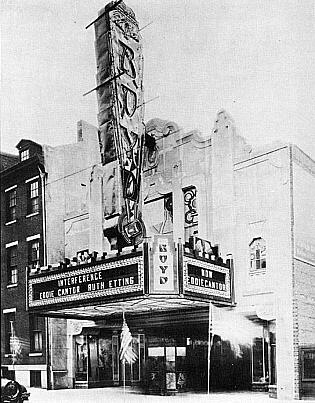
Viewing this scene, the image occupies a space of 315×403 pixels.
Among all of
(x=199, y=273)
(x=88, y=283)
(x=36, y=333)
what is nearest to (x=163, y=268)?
(x=199, y=273)

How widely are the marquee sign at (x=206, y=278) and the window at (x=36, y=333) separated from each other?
1.40 metres

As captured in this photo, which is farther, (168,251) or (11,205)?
(11,205)

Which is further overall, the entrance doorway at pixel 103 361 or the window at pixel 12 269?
the window at pixel 12 269

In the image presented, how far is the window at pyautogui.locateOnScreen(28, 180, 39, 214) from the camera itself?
19.4ft

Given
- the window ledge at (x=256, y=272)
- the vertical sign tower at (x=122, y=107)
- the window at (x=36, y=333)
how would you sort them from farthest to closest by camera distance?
1. the window at (x=36, y=333)
2. the vertical sign tower at (x=122, y=107)
3. the window ledge at (x=256, y=272)

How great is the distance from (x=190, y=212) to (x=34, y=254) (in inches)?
54.9

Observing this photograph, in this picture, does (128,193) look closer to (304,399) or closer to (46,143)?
(46,143)

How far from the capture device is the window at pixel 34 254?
Answer: 585 cm

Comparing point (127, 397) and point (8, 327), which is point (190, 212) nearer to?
point (127, 397)

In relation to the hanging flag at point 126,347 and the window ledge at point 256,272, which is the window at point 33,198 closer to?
the hanging flag at point 126,347

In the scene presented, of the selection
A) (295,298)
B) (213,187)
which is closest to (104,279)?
(213,187)

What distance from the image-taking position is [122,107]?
548cm

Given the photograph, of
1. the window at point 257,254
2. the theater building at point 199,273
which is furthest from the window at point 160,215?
the window at point 257,254

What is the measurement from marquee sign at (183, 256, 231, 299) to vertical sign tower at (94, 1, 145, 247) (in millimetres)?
622
